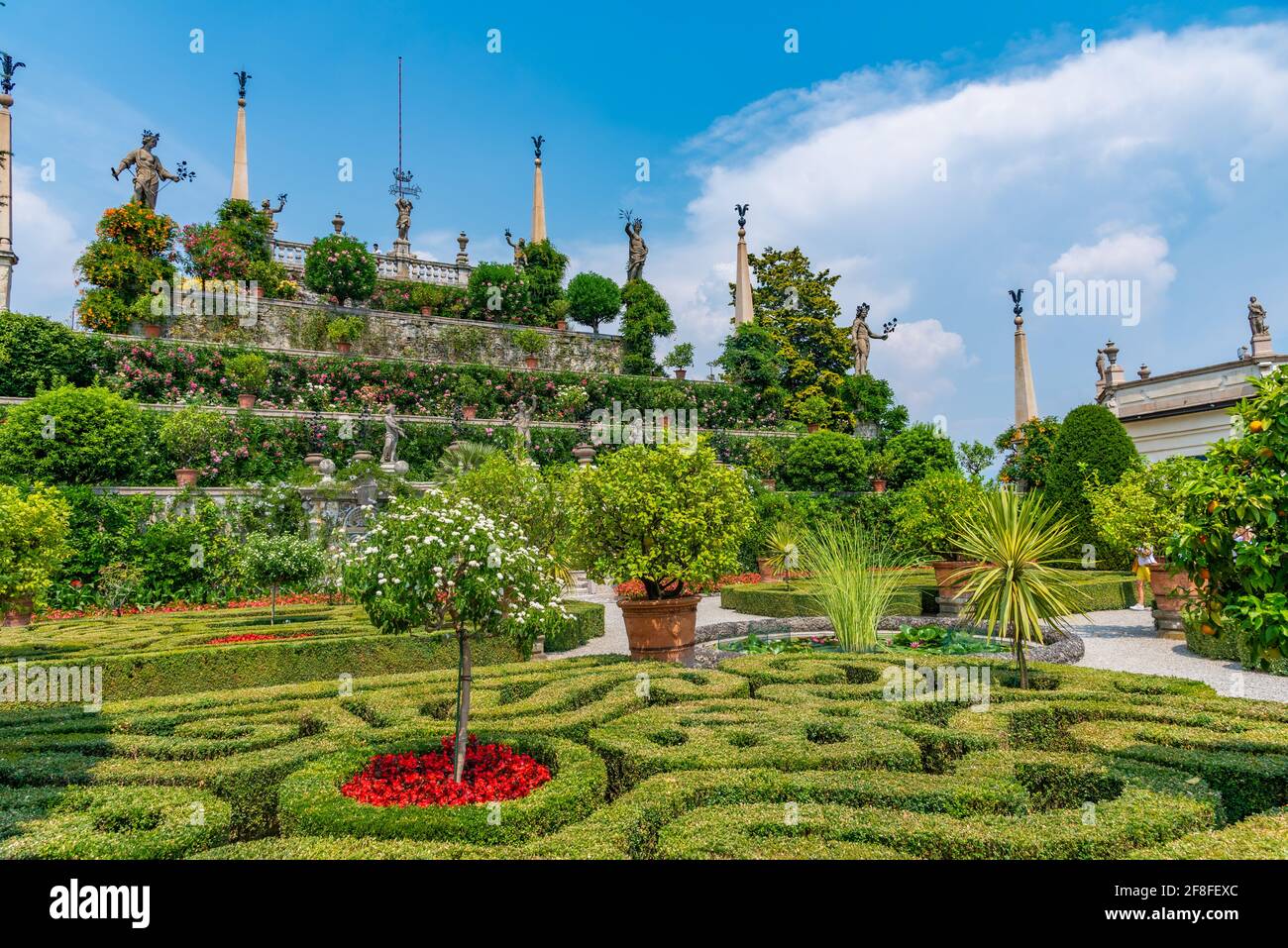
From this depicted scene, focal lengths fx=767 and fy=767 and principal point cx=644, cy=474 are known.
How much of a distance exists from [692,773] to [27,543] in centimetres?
919

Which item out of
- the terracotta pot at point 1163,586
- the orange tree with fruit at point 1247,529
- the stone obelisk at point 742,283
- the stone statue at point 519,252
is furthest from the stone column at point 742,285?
the orange tree with fruit at point 1247,529

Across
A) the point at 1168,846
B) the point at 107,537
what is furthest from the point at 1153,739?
the point at 107,537

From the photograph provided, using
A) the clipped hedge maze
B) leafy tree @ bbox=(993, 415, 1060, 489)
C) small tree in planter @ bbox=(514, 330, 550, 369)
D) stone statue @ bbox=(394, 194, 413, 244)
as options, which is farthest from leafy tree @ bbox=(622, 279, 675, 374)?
the clipped hedge maze

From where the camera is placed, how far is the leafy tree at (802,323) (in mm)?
35312

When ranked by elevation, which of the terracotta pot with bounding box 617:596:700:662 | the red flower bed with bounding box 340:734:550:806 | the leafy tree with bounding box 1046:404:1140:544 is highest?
the leafy tree with bounding box 1046:404:1140:544

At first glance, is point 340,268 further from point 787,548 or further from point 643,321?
point 787,548

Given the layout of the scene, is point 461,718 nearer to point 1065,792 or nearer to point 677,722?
point 677,722

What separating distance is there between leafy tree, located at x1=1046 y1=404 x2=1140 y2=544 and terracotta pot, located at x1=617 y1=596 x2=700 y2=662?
610 inches

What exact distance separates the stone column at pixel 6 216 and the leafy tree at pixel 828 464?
25.5m

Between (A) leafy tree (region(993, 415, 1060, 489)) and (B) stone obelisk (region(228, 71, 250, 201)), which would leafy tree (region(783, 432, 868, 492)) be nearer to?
(A) leafy tree (region(993, 415, 1060, 489))

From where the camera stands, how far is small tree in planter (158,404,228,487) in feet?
64.8

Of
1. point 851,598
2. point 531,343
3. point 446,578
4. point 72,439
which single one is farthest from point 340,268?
point 446,578
